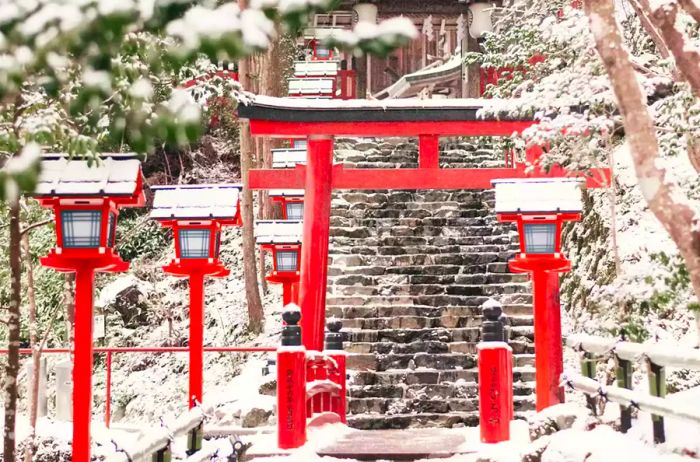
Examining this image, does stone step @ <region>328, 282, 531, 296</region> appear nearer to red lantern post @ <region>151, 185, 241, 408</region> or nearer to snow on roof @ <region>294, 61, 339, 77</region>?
red lantern post @ <region>151, 185, 241, 408</region>

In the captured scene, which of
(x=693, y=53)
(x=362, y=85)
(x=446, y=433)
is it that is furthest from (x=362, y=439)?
(x=362, y=85)

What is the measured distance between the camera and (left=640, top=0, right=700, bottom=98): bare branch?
390 cm

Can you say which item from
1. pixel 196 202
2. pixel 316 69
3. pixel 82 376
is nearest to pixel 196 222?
pixel 196 202

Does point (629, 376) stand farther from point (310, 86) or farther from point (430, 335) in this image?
point (310, 86)

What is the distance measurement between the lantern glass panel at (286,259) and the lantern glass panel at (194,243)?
3.68m

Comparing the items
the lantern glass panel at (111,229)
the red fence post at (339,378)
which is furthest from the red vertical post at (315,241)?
the lantern glass panel at (111,229)

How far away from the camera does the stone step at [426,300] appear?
1155 centimetres

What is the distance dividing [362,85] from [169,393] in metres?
9.25

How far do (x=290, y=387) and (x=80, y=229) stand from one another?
7.69ft

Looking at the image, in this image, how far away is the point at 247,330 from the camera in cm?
1524

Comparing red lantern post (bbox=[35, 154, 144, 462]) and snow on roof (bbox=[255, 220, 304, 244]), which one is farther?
snow on roof (bbox=[255, 220, 304, 244])

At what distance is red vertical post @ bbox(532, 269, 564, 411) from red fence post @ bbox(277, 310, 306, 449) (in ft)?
7.55

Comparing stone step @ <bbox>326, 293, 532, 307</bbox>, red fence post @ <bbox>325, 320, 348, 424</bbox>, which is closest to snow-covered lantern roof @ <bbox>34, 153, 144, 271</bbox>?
red fence post @ <bbox>325, 320, 348, 424</bbox>

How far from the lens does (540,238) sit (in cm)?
783
